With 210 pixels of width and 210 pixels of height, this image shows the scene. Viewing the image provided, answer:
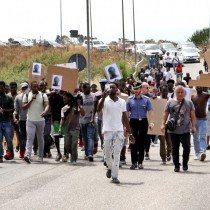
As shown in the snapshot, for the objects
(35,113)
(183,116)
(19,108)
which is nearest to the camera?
(183,116)

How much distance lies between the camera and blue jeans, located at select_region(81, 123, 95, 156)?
64.8ft

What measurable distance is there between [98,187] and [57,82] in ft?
24.0

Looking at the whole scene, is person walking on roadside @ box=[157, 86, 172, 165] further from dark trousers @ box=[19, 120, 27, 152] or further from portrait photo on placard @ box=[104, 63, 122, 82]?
portrait photo on placard @ box=[104, 63, 122, 82]

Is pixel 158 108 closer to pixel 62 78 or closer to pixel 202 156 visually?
pixel 202 156

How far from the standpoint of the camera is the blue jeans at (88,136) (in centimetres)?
1977

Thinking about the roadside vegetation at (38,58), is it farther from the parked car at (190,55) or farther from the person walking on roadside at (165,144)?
the person walking on roadside at (165,144)

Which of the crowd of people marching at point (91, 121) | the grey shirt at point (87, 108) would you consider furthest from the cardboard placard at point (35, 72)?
the grey shirt at point (87, 108)

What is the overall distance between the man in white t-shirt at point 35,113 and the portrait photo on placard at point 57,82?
70.3 inches

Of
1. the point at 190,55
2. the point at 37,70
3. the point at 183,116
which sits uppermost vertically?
the point at 190,55

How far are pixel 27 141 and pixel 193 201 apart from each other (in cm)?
720

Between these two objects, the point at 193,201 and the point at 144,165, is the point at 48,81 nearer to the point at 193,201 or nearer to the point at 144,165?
the point at 144,165

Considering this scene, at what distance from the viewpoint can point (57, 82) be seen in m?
21.8

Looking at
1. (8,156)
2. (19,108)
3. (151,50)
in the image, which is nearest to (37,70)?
(19,108)

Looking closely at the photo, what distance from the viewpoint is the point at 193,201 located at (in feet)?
42.6
